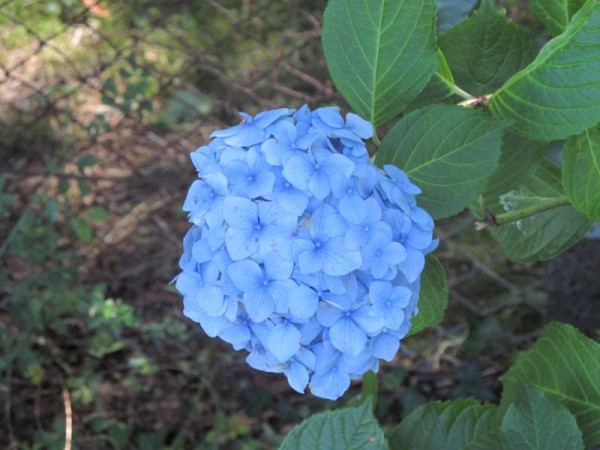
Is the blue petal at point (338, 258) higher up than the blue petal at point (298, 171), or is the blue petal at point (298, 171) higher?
the blue petal at point (298, 171)

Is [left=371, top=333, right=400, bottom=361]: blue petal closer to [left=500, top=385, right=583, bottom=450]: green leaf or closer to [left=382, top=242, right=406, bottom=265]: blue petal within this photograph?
[left=382, top=242, right=406, bottom=265]: blue petal

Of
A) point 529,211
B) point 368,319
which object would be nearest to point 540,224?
point 529,211

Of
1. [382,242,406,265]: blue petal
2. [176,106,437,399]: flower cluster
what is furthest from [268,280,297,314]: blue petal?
[382,242,406,265]: blue petal

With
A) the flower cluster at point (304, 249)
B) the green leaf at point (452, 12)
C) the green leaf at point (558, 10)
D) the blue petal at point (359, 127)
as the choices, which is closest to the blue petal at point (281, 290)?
the flower cluster at point (304, 249)

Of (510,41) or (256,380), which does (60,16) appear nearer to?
(256,380)

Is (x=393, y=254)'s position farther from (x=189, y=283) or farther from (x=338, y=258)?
(x=189, y=283)

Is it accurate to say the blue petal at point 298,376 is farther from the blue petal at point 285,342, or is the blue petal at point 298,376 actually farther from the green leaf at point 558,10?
the green leaf at point 558,10

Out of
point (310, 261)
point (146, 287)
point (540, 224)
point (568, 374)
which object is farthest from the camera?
point (146, 287)
